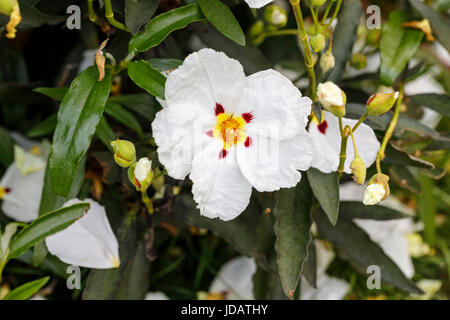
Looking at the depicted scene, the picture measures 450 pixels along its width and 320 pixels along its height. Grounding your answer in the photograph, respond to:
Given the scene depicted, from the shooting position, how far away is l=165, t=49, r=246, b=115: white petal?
22.7 inches

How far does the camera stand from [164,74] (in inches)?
25.8

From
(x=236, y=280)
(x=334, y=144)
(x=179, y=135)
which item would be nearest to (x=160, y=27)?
(x=179, y=135)

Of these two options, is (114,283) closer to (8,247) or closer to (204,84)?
(8,247)

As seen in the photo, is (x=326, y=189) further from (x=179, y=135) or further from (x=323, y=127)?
(x=179, y=135)

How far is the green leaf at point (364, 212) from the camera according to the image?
0.87m

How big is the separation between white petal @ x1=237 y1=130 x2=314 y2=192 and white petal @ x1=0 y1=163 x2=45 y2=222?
0.40 m

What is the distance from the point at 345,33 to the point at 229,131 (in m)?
0.29

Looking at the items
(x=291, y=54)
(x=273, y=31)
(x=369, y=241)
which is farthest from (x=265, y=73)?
(x=291, y=54)

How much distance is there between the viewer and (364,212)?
0.88 m

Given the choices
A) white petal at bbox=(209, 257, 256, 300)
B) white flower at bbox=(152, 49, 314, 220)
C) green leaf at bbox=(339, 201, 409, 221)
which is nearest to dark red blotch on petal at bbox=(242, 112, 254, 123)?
white flower at bbox=(152, 49, 314, 220)

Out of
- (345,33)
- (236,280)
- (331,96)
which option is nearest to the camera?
(331,96)

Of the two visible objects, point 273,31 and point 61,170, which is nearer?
point 61,170
